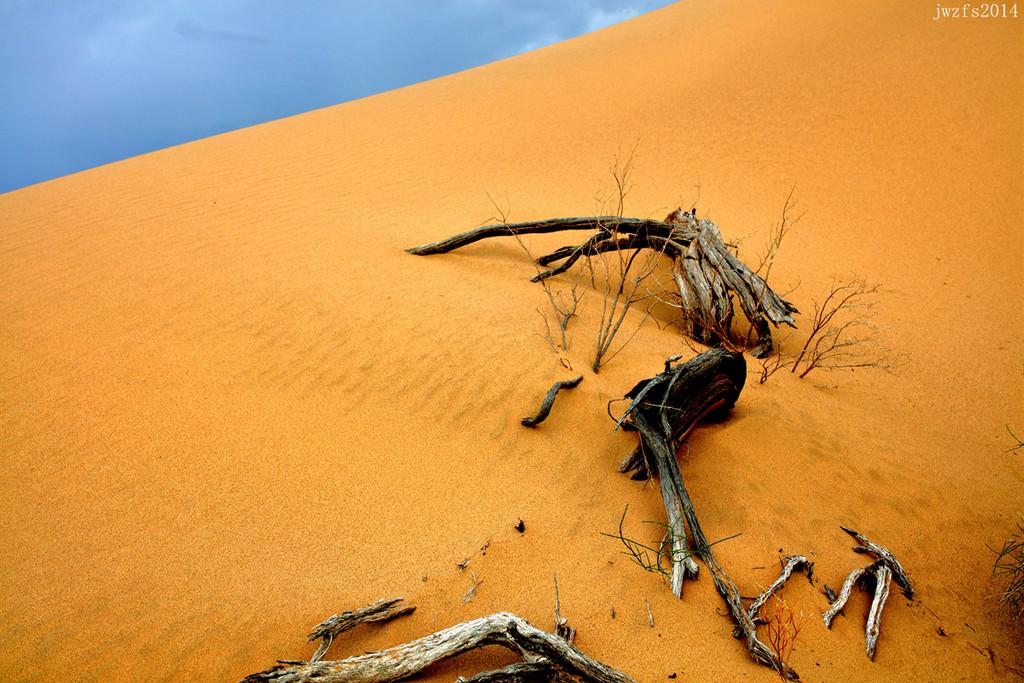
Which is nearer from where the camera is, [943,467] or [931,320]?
[943,467]

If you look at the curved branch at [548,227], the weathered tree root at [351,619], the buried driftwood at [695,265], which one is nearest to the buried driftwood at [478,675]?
the weathered tree root at [351,619]

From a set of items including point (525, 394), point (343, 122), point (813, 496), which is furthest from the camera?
point (343, 122)

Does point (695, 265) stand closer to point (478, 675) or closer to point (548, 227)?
point (548, 227)

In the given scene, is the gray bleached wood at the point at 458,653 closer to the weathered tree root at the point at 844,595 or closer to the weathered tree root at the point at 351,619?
the weathered tree root at the point at 351,619

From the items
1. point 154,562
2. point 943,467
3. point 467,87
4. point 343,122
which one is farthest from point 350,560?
point 467,87

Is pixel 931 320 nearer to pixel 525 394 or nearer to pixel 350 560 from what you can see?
pixel 525 394

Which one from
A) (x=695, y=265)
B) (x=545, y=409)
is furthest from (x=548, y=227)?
(x=545, y=409)

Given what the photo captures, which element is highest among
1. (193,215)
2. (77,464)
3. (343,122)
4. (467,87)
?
(467,87)
